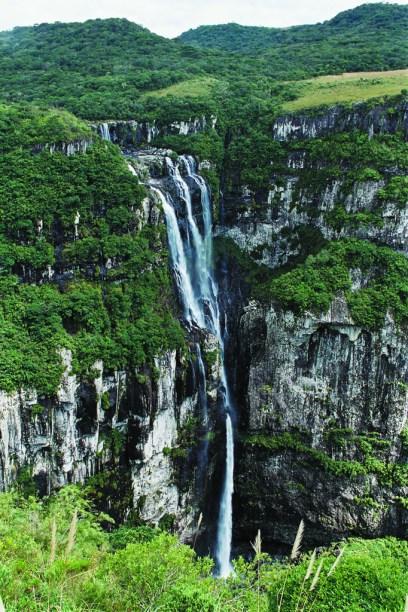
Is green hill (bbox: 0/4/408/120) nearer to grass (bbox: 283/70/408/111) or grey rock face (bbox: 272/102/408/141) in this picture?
grass (bbox: 283/70/408/111)

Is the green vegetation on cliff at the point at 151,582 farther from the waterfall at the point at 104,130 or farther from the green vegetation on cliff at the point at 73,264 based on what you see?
the waterfall at the point at 104,130

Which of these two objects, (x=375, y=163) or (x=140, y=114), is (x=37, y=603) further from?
(x=140, y=114)

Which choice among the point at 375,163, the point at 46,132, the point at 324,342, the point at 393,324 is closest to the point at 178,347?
the point at 324,342

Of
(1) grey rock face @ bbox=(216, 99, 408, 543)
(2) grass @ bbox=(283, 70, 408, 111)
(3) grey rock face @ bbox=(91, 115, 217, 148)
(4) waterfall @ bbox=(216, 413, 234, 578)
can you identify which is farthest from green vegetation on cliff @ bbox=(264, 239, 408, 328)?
(3) grey rock face @ bbox=(91, 115, 217, 148)

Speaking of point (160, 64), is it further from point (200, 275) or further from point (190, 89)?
point (200, 275)

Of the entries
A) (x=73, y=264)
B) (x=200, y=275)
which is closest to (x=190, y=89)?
(x=200, y=275)

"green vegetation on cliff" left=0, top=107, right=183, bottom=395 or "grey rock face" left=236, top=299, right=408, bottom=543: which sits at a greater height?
"green vegetation on cliff" left=0, top=107, right=183, bottom=395

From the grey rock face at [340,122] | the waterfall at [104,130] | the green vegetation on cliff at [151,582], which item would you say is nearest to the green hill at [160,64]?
the waterfall at [104,130]
